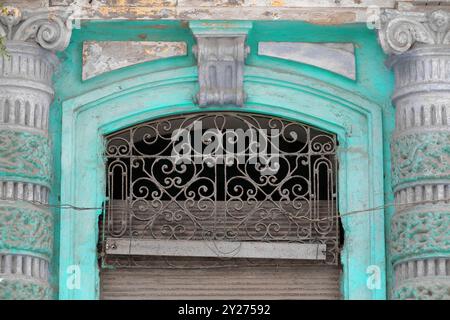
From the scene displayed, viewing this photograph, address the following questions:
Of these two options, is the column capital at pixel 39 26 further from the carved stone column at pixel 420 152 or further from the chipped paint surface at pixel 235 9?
the carved stone column at pixel 420 152

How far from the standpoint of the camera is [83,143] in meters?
12.9

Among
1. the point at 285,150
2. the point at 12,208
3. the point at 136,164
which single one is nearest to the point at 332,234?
the point at 285,150

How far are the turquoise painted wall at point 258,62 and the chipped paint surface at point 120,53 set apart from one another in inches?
1.8

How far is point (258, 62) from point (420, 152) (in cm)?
151

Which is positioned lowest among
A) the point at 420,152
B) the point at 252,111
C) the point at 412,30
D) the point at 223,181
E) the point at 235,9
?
the point at 223,181

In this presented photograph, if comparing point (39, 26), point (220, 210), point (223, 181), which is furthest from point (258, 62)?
point (39, 26)

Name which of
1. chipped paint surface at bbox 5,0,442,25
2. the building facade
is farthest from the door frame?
chipped paint surface at bbox 5,0,442,25

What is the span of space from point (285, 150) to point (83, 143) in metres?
1.54

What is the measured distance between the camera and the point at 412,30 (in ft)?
41.5

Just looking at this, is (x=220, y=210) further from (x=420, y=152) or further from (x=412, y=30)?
(x=412, y=30)

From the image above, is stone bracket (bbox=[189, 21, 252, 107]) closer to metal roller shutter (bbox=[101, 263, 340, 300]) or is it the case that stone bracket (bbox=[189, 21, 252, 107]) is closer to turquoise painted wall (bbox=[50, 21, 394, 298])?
turquoise painted wall (bbox=[50, 21, 394, 298])

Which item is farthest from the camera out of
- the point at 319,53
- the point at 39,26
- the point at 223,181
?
the point at 319,53

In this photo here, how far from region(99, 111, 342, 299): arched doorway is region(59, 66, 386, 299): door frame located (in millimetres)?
87

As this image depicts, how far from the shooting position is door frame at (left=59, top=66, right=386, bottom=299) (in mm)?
12562
